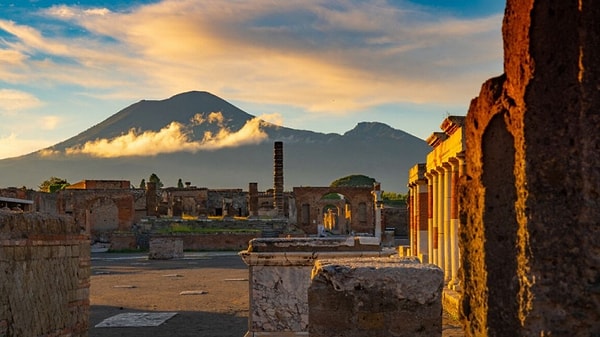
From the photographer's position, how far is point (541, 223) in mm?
2803

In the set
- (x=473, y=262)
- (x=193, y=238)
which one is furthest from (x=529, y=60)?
(x=193, y=238)

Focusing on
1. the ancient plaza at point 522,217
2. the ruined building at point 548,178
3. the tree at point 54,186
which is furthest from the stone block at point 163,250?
the tree at point 54,186

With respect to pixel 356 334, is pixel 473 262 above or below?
above

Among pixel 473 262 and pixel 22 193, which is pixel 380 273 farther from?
pixel 22 193

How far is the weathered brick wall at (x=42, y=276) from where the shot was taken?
6992mm

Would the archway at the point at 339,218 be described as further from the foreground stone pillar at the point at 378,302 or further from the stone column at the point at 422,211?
the foreground stone pillar at the point at 378,302

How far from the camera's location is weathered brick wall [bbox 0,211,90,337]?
6992mm

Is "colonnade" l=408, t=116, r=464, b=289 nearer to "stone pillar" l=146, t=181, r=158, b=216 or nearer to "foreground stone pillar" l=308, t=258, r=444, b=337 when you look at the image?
"foreground stone pillar" l=308, t=258, r=444, b=337

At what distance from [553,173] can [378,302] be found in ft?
5.78

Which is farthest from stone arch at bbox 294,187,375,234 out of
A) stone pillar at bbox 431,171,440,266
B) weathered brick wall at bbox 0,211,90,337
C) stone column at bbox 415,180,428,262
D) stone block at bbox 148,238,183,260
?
weathered brick wall at bbox 0,211,90,337

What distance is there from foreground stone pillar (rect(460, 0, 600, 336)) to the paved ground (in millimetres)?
6414

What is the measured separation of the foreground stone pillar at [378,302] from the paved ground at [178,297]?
501cm

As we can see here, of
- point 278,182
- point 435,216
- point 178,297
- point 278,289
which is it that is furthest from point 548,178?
point 278,182

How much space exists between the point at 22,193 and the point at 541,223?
40.8 m
